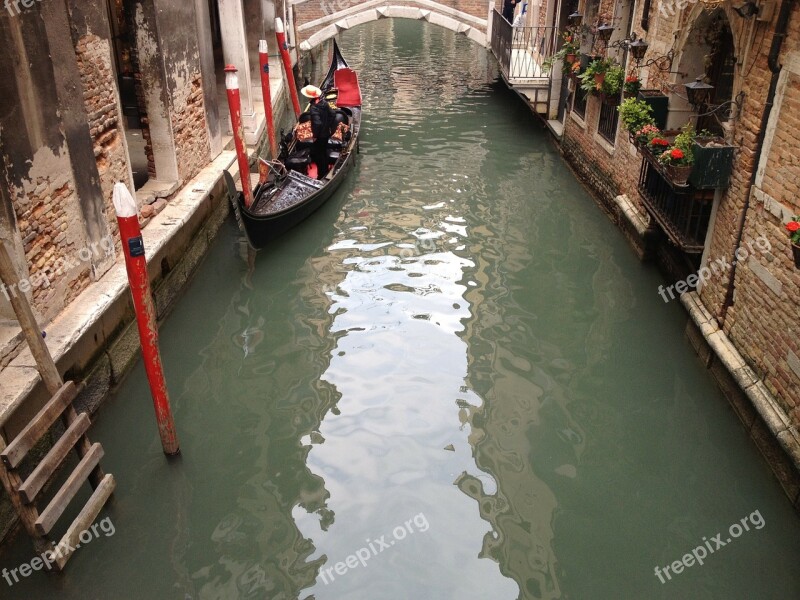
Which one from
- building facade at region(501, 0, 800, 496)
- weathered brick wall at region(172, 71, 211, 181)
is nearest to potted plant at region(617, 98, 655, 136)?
building facade at region(501, 0, 800, 496)

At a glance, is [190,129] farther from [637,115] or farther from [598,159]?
[598,159]

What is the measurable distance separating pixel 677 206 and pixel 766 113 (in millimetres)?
1102

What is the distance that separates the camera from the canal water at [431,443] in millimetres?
2957

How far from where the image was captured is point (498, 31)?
34.2 ft

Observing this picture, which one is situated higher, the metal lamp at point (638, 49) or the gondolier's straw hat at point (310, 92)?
the metal lamp at point (638, 49)

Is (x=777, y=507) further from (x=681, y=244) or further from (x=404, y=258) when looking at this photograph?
(x=404, y=258)

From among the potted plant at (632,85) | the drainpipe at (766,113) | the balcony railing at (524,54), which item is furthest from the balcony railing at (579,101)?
the drainpipe at (766,113)

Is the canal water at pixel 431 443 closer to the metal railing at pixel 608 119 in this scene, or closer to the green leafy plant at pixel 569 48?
the metal railing at pixel 608 119

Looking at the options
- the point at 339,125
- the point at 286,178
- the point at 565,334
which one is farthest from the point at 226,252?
the point at 565,334

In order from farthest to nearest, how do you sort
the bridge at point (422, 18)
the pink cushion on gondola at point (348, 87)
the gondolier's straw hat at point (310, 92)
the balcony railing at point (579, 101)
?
1. the bridge at point (422, 18)
2. the pink cushion on gondola at point (348, 87)
3. the balcony railing at point (579, 101)
4. the gondolier's straw hat at point (310, 92)

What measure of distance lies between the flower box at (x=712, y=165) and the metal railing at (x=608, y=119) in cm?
250

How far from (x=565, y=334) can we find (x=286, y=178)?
285cm

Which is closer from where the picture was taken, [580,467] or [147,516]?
[147,516]

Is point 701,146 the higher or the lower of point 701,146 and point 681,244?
the higher
